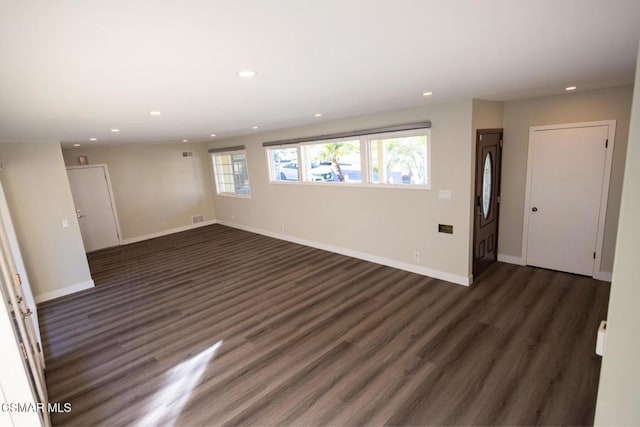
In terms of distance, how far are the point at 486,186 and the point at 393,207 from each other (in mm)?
1366

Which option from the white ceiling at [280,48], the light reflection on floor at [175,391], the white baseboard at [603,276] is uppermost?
the white ceiling at [280,48]

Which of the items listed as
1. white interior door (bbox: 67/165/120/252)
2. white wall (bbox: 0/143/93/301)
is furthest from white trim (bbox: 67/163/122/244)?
white wall (bbox: 0/143/93/301)

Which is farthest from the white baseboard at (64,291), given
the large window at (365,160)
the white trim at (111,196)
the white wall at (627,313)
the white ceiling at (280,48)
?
the white wall at (627,313)

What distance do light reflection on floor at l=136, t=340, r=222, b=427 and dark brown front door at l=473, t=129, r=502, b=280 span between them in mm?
3688

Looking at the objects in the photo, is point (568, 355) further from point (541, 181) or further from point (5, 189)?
point (5, 189)

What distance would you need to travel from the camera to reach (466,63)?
79.7 inches

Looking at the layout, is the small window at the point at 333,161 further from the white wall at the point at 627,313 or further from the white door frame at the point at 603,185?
the white wall at the point at 627,313

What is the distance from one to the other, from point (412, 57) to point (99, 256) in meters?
7.69

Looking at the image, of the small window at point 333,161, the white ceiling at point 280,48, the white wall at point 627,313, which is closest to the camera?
the white wall at point 627,313

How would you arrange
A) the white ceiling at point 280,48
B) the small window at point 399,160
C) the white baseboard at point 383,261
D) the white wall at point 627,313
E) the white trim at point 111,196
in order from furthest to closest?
the white trim at point 111,196 → the small window at point 399,160 → the white baseboard at point 383,261 → the white ceiling at point 280,48 → the white wall at point 627,313

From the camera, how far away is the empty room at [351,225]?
128 cm

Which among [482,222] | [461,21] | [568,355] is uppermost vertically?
[461,21]

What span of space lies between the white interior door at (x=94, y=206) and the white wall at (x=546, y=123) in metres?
8.38

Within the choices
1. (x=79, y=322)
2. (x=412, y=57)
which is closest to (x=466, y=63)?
(x=412, y=57)
